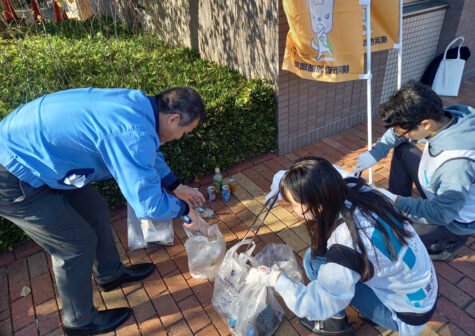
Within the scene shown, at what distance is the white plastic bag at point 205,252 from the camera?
9.16ft

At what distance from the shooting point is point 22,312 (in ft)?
9.14

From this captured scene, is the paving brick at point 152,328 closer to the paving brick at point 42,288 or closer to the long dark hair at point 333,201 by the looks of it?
the paving brick at point 42,288

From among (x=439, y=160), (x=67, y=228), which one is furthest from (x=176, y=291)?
(x=439, y=160)

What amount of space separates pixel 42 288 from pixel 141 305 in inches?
37.0

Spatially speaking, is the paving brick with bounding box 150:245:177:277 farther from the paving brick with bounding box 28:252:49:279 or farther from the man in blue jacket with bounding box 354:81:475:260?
the man in blue jacket with bounding box 354:81:475:260

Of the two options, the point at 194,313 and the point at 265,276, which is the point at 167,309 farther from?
the point at 265,276

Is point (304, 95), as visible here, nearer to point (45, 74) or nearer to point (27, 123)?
point (27, 123)

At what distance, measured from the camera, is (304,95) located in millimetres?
4418

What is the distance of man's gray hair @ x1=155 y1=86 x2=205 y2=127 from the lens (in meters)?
2.09

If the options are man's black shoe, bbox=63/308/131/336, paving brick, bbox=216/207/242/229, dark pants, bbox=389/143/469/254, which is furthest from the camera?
paving brick, bbox=216/207/242/229

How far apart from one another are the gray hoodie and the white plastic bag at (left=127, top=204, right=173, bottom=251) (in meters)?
2.00

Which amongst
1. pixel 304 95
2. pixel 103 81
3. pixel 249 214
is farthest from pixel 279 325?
pixel 103 81

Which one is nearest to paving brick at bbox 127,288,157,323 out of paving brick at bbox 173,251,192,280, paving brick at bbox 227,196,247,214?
paving brick at bbox 173,251,192,280

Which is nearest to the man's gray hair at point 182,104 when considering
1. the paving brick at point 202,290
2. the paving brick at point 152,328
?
the paving brick at point 202,290
